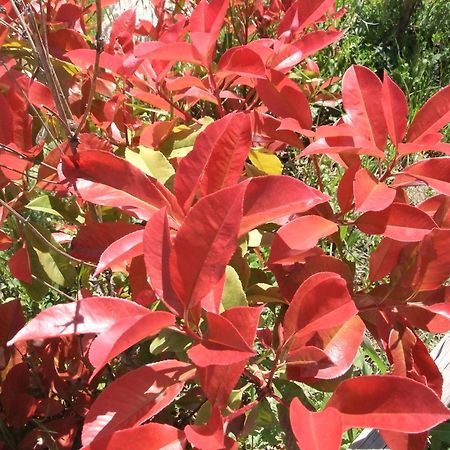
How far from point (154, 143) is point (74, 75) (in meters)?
0.26

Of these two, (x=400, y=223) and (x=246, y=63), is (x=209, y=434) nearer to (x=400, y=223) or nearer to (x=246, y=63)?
(x=400, y=223)

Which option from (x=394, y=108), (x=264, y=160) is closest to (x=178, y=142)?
(x=264, y=160)

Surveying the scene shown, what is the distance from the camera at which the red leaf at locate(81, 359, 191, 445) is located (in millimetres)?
750

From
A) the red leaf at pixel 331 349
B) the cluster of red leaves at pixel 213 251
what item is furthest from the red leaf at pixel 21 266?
the red leaf at pixel 331 349

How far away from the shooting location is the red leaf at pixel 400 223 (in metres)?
0.90

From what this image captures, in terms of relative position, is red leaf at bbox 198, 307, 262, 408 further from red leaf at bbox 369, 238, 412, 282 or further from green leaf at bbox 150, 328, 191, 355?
red leaf at bbox 369, 238, 412, 282

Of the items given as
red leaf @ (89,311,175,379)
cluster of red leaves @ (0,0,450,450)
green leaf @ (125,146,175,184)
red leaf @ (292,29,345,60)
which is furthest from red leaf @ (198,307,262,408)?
red leaf @ (292,29,345,60)

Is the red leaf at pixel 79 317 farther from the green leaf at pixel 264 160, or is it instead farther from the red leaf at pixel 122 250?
the green leaf at pixel 264 160

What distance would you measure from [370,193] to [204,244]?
30 centimetres

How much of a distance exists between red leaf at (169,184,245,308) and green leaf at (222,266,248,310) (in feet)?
0.56

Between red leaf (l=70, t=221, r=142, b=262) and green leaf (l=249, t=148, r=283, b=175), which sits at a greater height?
red leaf (l=70, t=221, r=142, b=262)

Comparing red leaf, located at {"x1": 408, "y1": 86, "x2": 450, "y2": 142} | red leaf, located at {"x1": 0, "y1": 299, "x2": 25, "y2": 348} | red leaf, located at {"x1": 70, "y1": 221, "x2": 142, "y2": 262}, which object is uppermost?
red leaf, located at {"x1": 408, "y1": 86, "x2": 450, "y2": 142}

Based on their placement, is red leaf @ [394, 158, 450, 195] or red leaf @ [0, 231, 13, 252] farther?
red leaf @ [0, 231, 13, 252]

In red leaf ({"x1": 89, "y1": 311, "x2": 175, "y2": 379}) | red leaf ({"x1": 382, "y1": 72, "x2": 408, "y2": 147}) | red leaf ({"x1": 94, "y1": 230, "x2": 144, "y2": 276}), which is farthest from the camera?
red leaf ({"x1": 382, "y1": 72, "x2": 408, "y2": 147})
